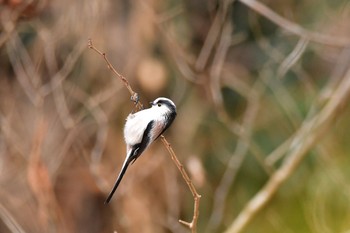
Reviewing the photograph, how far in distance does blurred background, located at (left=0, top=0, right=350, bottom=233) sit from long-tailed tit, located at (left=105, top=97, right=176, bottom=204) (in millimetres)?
1219

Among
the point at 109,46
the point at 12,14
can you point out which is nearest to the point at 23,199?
the point at 109,46

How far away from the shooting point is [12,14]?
175 centimetres

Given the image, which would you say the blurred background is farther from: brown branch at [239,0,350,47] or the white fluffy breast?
the white fluffy breast

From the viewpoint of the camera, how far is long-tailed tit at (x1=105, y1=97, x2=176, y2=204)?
0.68m

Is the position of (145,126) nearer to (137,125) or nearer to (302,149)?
(137,125)

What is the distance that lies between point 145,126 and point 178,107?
5.57 ft

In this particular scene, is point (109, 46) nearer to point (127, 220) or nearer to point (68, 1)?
point (68, 1)

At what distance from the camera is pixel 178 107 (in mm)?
2373

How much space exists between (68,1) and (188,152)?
619mm

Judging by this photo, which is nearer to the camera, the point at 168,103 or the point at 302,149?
the point at 168,103

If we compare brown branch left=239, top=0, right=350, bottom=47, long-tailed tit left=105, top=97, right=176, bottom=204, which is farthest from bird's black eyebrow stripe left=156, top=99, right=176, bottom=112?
brown branch left=239, top=0, right=350, bottom=47

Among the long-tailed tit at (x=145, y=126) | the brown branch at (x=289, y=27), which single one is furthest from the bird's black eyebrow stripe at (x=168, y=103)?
the brown branch at (x=289, y=27)

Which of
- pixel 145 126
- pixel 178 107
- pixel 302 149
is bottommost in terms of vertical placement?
pixel 145 126

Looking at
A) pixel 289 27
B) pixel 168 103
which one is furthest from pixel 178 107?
pixel 168 103
